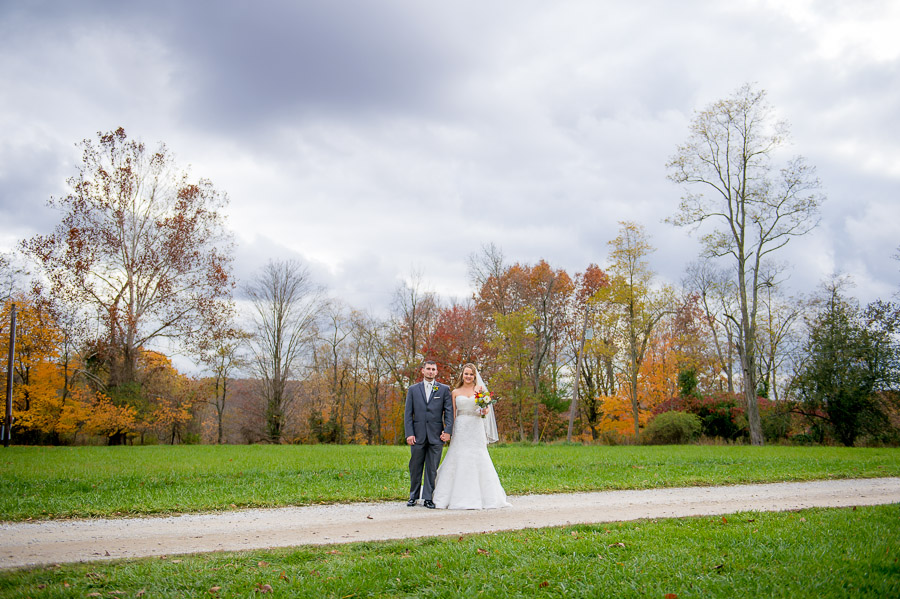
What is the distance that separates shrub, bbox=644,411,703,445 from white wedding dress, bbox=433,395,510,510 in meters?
21.0

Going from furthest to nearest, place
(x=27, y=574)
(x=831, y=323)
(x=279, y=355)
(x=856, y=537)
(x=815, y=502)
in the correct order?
1. (x=279, y=355)
2. (x=831, y=323)
3. (x=815, y=502)
4. (x=856, y=537)
5. (x=27, y=574)

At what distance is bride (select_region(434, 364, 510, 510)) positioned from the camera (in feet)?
29.5

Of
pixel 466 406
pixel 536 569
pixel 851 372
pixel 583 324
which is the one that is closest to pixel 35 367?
pixel 466 406

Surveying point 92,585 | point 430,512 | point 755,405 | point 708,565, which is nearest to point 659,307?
point 755,405

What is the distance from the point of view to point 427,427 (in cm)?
938

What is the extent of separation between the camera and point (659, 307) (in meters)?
30.8

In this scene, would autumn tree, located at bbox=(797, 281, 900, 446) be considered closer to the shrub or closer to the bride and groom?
the shrub

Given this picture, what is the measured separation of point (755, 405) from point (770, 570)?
25316mm

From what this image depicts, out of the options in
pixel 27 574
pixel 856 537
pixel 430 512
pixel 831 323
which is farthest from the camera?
pixel 831 323

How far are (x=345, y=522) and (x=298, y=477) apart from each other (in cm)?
542

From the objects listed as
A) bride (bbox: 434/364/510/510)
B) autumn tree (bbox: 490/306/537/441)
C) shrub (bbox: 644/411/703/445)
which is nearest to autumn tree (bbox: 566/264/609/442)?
autumn tree (bbox: 490/306/537/441)

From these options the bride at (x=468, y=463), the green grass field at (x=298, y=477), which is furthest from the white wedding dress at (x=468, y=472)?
the green grass field at (x=298, y=477)

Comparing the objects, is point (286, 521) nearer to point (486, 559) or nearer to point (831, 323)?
point (486, 559)

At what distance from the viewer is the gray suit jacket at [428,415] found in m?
9.37
